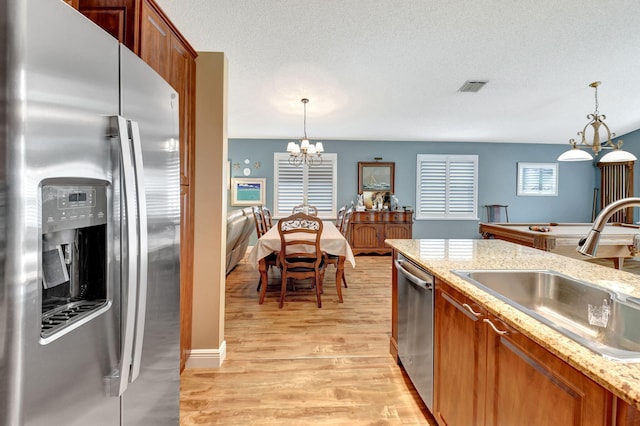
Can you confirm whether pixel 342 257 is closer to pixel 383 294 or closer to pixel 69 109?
pixel 383 294

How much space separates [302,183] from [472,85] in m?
3.79

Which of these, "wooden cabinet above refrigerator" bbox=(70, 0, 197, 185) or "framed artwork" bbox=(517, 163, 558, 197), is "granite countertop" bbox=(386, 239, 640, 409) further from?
"framed artwork" bbox=(517, 163, 558, 197)

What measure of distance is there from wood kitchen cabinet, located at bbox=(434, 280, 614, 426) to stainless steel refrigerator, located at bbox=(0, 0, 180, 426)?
1.16 m

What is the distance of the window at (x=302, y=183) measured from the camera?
671cm

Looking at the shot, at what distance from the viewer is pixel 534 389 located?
0.86 metres

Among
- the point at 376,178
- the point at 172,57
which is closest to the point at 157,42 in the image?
the point at 172,57

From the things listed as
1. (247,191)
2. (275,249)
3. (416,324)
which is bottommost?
(416,324)

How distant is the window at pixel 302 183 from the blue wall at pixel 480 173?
14 cm

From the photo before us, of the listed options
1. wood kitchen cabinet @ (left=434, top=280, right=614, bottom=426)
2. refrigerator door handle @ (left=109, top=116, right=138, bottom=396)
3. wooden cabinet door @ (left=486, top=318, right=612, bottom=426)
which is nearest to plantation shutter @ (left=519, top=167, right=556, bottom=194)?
wood kitchen cabinet @ (left=434, top=280, right=614, bottom=426)

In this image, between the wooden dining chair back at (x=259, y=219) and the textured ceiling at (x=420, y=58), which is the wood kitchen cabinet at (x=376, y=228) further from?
the wooden dining chair back at (x=259, y=219)

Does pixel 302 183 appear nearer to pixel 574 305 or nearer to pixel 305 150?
pixel 305 150

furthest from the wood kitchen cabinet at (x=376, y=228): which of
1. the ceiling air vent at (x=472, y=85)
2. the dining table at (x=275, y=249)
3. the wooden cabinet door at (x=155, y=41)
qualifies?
the wooden cabinet door at (x=155, y=41)

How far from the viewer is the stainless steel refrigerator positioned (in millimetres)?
555

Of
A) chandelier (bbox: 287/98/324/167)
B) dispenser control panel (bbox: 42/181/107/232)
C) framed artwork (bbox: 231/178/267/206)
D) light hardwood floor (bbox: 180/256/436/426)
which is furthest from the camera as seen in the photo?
framed artwork (bbox: 231/178/267/206)
